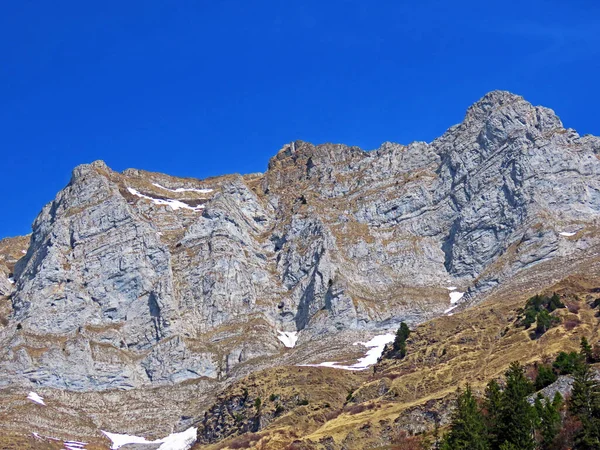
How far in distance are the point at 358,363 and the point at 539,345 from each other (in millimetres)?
57960

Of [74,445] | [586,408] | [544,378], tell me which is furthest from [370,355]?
[586,408]

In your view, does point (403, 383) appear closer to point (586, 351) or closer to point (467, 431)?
point (586, 351)

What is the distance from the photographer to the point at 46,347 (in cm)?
18762

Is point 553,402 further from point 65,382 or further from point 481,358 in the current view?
point 65,382

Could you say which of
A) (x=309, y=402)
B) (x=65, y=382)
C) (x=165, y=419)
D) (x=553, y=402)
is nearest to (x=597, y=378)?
(x=553, y=402)

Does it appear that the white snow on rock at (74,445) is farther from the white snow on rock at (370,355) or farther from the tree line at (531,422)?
the tree line at (531,422)

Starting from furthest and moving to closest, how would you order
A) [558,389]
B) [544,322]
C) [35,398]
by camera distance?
1. [35,398]
2. [544,322]
3. [558,389]

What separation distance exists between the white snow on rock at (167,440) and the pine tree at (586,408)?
306ft

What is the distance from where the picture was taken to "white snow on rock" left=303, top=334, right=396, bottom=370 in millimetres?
171988

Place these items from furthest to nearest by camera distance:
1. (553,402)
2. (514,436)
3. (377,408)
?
(377,408), (553,402), (514,436)

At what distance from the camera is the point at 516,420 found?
83188 mm

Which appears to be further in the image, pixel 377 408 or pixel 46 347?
pixel 46 347

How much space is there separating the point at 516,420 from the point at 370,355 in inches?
3941

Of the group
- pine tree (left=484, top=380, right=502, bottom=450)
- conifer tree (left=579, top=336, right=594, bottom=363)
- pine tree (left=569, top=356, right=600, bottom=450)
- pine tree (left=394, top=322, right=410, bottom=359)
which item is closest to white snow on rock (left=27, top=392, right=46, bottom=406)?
pine tree (left=394, top=322, right=410, bottom=359)
